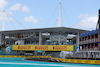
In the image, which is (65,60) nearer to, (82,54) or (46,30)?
(82,54)

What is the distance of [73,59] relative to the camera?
130 ft

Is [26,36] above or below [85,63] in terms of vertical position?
above

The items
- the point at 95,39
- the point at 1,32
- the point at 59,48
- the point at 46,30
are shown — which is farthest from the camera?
the point at 1,32

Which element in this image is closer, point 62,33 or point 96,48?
point 96,48

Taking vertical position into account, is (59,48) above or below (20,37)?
below

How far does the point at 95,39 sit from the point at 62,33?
4343cm

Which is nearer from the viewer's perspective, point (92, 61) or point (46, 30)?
point (92, 61)

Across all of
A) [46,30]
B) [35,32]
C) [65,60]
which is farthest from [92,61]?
[35,32]

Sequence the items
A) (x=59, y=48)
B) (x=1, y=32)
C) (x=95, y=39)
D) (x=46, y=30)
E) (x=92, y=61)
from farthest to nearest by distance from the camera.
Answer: (x=1, y=32) → (x=46, y=30) → (x=59, y=48) → (x=95, y=39) → (x=92, y=61)

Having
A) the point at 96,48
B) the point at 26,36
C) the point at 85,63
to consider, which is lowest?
the point at 85,63

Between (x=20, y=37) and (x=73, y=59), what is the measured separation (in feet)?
179

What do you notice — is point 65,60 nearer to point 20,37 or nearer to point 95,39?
point 95,39

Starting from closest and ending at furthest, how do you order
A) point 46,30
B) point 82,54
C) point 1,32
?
point 82,54 < point 46,30 < point 1,32

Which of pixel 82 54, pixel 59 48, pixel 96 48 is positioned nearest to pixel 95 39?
pixel 96 48
